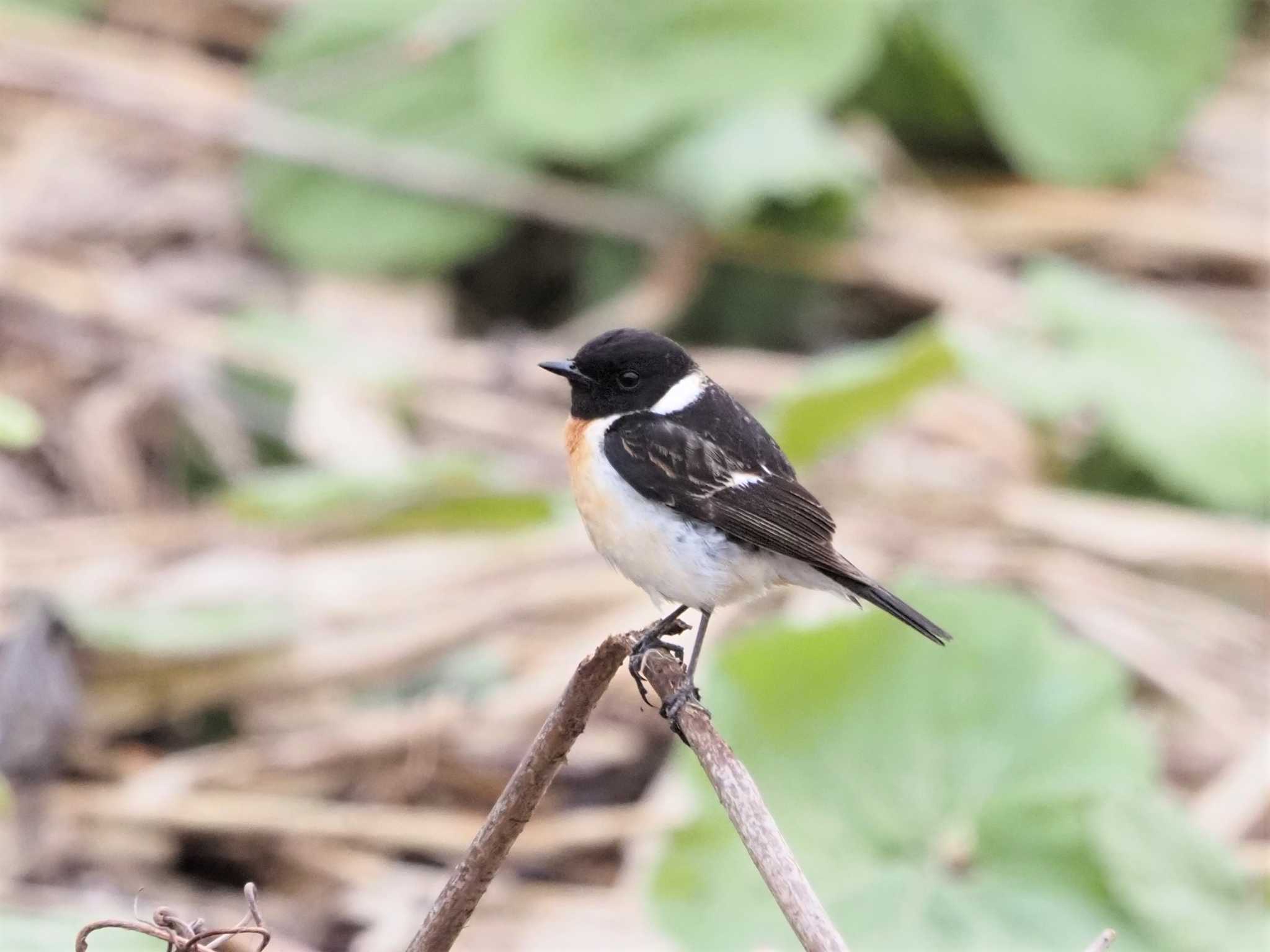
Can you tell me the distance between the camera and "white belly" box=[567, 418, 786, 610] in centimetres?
305

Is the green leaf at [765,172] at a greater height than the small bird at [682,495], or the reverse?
the green leaf at [765,172]

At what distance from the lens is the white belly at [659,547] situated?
3.05 meters

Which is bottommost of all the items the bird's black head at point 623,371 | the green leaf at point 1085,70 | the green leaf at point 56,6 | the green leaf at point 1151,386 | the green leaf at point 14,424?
the green leaf at point 1151,386

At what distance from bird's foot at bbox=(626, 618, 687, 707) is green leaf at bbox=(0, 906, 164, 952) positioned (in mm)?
855

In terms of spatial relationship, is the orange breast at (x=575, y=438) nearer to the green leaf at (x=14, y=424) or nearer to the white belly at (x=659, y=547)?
the white belly at (x=659, y=547)

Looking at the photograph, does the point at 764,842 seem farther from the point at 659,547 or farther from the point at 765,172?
the point at 765,172

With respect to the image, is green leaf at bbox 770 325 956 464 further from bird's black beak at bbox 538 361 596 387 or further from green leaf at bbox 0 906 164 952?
green leaf at bbox 0 906 164 952

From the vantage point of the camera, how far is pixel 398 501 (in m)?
4.82

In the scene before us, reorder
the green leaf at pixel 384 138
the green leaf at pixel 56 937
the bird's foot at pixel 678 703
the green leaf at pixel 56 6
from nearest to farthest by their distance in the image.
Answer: the bird's foot at pixel 678 703, the green leaf at pixel 56 937, the green leaf at pixel 384 138, the green leaf at pixel 56 6

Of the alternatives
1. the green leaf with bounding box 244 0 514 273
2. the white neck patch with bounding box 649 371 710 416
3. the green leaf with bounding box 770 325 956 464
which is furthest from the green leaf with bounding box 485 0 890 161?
the white neck patch with bounding box 649 371 710 416

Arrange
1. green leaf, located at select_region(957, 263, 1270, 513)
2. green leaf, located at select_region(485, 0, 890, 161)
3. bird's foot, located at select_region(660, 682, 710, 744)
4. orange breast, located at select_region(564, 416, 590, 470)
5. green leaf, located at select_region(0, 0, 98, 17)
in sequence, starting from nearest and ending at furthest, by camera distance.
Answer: bird's foot, located at select_region(660, 682, 710, 744), orange breast, located at select_region(564, 416, 590, 470), green leaf, located at select_region(957, 263, 1270, 513), green leaf, located at select_region(485, 0, 890, 161), green leaf, located at select_region(0, 0, 98, 17)

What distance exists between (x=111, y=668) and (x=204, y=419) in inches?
56.3

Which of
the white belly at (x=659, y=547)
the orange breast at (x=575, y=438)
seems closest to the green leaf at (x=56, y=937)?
the white belly at (x=659, y=547)

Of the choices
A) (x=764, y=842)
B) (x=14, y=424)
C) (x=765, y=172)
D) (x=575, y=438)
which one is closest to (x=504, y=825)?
(x=764, y=842)
